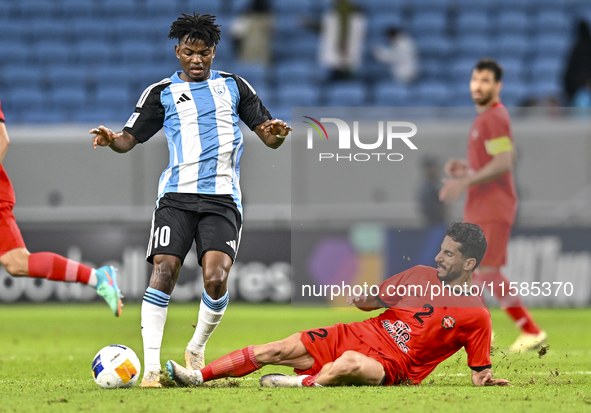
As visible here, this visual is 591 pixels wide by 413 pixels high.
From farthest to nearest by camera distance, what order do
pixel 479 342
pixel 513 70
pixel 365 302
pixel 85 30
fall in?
pixel 85 30, pixel 513 70, pixel 365 302, pixel 479 342

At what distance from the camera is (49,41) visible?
15.4 meters

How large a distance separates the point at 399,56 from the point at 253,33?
2.48 m

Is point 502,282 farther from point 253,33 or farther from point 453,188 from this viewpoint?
point 253,33

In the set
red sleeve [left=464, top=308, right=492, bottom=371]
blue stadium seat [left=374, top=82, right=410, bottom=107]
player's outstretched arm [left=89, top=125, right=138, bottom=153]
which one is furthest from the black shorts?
blue stadium seat [left=374, top=82, right=410, bottom=107]

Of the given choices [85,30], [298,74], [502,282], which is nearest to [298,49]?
[298,74]

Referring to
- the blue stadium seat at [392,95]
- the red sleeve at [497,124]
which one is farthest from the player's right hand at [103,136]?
the blue stadium seat at [392,95]

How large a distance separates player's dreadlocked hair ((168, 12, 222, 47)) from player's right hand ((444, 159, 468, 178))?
2337 millimetres

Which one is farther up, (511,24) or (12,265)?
(511,24)

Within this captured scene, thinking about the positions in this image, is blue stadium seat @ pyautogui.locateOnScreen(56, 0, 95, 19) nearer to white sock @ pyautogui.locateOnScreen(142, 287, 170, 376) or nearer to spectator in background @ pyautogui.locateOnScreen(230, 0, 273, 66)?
spectator in background @ pyautogui.locateOnScreen(230, 0, 273, 66)

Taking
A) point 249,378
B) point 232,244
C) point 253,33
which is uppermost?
point 253,33

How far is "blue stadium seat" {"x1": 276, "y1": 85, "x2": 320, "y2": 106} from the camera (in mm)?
13672

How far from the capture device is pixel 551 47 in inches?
579

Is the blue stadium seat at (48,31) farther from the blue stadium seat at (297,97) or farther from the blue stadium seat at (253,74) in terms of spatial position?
the blue stadium seat at (297,97)

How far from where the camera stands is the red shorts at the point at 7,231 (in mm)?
5227
